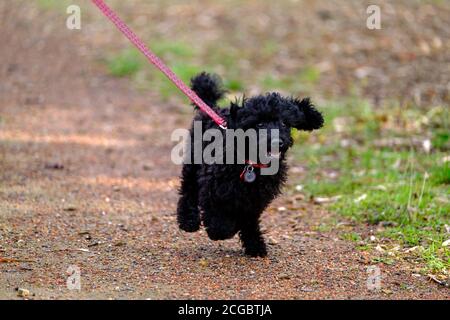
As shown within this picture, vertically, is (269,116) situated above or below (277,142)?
above

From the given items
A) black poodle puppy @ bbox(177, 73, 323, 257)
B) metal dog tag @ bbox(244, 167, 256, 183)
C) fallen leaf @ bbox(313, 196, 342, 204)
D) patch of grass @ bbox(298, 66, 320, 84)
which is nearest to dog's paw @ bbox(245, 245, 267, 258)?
black poodle puppy @ bbox(177, 73, 323, 257)

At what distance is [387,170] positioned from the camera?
27.1 feet

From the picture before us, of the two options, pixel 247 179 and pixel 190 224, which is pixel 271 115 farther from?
pixel 190 224

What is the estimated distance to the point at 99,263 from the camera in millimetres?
5461

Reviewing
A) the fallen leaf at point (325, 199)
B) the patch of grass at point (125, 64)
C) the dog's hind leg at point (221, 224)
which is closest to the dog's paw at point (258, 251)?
the dog's hind leg at point (221, 224)

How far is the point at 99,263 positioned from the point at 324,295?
5.66ft

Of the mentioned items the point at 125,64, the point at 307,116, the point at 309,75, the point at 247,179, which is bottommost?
the point at 247,179

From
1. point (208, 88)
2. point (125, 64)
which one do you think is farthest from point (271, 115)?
point (125, 64)

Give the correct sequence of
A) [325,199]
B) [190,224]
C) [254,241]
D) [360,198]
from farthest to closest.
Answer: [325,199]
[360,198]
[190,224]
[254,241]

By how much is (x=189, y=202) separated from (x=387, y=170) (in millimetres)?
2971

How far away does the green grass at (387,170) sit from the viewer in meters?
6.58

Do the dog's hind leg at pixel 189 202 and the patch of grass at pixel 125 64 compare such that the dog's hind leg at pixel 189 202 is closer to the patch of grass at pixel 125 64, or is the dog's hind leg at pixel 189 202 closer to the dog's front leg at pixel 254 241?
the dog's front leg at pixel 254 241

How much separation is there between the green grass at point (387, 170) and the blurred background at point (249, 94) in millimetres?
23
